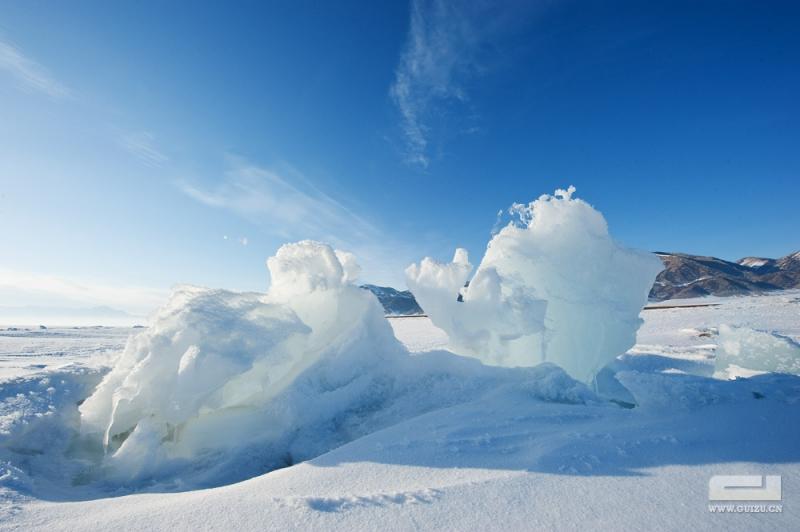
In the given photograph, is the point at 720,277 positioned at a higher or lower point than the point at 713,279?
higher

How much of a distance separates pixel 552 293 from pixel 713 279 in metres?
90.3

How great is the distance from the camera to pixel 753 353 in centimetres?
640

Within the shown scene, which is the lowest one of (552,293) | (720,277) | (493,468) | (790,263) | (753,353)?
(493,468)

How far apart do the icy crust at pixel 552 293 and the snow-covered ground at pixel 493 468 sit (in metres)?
2.05

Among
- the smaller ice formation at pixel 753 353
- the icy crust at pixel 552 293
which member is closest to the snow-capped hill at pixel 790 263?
the smaller ice formation at pixel 753 353

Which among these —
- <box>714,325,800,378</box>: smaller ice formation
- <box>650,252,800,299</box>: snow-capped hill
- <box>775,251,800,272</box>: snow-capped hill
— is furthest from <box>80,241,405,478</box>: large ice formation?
<box>775,251,800,272</box>: snow-capped hill

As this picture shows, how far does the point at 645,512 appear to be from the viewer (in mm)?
2504

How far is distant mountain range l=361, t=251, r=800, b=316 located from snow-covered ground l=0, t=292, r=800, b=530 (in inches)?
2160

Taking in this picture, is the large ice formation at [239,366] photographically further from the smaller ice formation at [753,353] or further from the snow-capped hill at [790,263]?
the snow-capped hill at [790,263]

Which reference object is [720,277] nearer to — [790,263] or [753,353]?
[790,263]

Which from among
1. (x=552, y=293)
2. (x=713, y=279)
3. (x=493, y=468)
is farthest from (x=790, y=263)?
(x=493, y=468)

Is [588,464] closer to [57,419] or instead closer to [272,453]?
[272,453]

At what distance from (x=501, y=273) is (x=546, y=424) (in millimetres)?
4307

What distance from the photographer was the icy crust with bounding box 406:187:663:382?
23.7 feet
